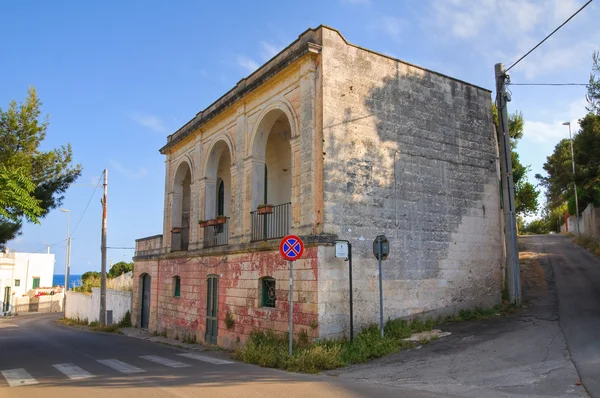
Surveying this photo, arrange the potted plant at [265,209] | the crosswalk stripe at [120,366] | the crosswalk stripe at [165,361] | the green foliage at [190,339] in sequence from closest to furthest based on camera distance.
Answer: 1. the crosswalk stripe at [120,366]
2. the crosswalk stripe at [165,361]
3. the potted plant at [265,209]
4. the green foliage at [190,339]

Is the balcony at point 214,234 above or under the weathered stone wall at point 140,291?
above

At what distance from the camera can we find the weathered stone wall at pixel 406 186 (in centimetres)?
1221

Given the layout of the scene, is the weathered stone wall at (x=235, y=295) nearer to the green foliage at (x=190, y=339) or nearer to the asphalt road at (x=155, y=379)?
the green foliage at (x=190, y=339)

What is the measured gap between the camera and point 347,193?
12.3 metres

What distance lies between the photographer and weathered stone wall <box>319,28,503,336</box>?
40.1 feet

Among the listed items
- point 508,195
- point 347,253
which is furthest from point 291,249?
point 508,195

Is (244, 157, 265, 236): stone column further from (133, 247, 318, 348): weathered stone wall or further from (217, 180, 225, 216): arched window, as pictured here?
(217, 180, 225, 216): arched window

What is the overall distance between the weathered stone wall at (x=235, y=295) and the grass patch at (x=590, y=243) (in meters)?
17.1

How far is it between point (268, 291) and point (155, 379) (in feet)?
16.0

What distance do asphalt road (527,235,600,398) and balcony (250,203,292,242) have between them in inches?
301

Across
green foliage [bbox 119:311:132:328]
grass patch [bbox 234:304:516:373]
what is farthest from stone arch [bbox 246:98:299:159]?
green foliage [bbox 119:311:132:328]

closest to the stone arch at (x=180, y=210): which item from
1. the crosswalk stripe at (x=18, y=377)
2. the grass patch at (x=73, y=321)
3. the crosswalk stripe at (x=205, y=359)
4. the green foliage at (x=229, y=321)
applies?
the green foliage at (x=229, y=321)

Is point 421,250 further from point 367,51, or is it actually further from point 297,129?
point 367,51

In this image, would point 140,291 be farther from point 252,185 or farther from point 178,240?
point 252,185
